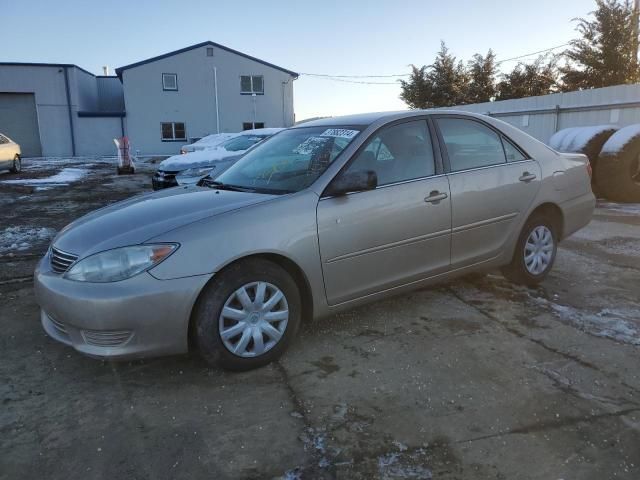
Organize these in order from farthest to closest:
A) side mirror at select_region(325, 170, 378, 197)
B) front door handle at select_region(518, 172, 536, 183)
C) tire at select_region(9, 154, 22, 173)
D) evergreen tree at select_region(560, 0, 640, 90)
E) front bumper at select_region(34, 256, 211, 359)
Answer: evergreen tree at select_region(560, 0, 640, 90), tire at select_region(9, 154, 22, 173), front door handle at select_region(518, 172, 536, 183), side mirror at select_region(325, 170, 378, 197), front bumper at select_region(34, 256, 211, 359)

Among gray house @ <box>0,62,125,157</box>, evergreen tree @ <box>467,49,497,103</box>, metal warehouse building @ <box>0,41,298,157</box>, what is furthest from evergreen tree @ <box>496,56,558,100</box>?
gray house @ <box>0,62,125,157</box>

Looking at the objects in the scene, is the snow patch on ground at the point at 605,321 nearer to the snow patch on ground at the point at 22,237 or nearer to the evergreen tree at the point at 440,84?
the snow patch on ground at the point at 22,237

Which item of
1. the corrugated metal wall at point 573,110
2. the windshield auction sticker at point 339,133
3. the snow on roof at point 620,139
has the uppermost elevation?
the corrugated metal wall at point 573,110

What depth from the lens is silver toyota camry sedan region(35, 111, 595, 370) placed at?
2.93 m

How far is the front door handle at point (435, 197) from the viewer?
383cm

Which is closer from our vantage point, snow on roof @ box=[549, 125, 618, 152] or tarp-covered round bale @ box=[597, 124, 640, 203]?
tarp-covered round bale @ box=[597, 124, 640, 203]

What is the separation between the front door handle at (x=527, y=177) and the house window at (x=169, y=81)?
1147 inches

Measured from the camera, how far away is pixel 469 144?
14.1 feet

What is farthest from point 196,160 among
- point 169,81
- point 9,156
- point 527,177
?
point 169,81

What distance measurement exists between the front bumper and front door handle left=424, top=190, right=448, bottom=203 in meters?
1.74

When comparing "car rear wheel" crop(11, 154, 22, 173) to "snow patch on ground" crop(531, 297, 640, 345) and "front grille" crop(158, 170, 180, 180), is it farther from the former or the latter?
"snow patch on ground" crop(531, 297, 640, 345)

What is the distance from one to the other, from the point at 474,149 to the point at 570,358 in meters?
1.80

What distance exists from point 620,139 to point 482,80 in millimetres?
29421

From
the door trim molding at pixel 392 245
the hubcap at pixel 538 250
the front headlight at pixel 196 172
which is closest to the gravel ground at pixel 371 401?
the hubcap at pixel 538 250
